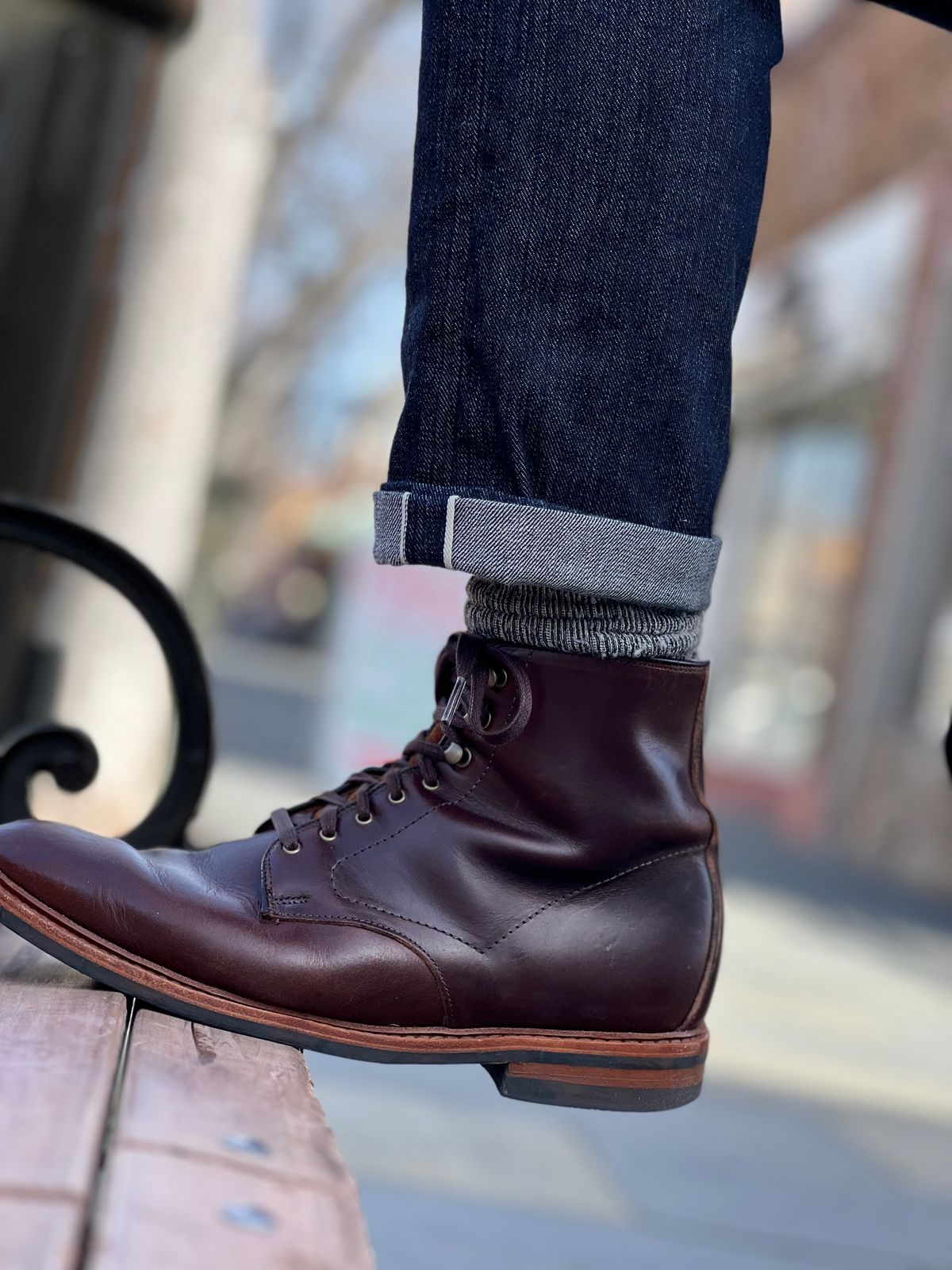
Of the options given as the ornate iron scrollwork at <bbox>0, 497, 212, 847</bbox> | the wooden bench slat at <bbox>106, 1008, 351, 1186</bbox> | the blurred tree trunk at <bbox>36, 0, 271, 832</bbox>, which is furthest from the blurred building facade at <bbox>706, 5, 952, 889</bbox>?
the wooden bench slat at <bbox>106, 1008, 351, 1186</bbox>

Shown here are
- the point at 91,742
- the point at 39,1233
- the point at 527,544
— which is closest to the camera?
the point at 39,1233

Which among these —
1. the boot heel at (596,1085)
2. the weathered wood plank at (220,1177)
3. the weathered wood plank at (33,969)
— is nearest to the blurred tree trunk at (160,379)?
the weathered wood plank at (33,969)

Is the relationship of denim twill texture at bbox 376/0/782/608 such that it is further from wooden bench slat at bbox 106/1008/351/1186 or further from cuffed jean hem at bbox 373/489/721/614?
wooden bench slat at bbox 106/1008/351/1186

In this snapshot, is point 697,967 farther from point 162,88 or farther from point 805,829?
point 805,829

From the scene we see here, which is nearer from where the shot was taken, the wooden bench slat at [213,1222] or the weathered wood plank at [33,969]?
the wooden bench slat at [213,1222]

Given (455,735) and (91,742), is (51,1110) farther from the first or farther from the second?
(91,742)

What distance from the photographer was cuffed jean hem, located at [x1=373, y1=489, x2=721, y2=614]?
2.92 ft

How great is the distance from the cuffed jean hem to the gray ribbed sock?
1.3 inches

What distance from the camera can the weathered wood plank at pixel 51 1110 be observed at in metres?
0.51

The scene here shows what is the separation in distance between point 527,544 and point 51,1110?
1.45 feet

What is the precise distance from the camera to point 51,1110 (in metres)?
0.64

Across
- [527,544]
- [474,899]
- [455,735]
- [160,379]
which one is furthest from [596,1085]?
[160,379]

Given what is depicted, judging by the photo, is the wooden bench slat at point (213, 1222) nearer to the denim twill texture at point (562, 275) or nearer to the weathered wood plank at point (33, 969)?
the weathered wood plank at point (33, 969)

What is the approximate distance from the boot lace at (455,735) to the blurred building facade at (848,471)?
7.10 metres
